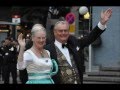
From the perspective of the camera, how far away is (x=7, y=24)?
20.4m

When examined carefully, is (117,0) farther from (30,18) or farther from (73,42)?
(30,18)

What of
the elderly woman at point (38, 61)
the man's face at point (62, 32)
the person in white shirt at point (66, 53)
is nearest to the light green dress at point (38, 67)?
the elderly woman at point (38, 61)

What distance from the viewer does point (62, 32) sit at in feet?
12.6

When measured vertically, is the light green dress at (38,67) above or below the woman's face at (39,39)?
below

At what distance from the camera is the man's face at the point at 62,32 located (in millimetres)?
3830

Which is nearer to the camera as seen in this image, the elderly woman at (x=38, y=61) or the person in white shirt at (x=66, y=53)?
the elderly woman at (x=38, y=61)

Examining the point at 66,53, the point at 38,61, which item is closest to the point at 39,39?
the point at 38,61

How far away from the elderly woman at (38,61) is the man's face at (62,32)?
0.63 ft

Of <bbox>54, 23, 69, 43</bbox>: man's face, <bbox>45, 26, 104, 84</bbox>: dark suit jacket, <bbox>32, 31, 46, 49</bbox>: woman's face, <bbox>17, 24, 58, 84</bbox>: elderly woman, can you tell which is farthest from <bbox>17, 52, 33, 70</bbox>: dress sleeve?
<bbox>54, 23, 69, 43</bbox>: man's face

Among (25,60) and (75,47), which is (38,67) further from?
(75,47)

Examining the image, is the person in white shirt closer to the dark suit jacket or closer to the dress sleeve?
the dark suit jacket

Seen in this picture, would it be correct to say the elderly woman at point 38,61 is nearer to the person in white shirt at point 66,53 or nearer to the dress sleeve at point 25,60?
the dress sleeve at point 25,60
